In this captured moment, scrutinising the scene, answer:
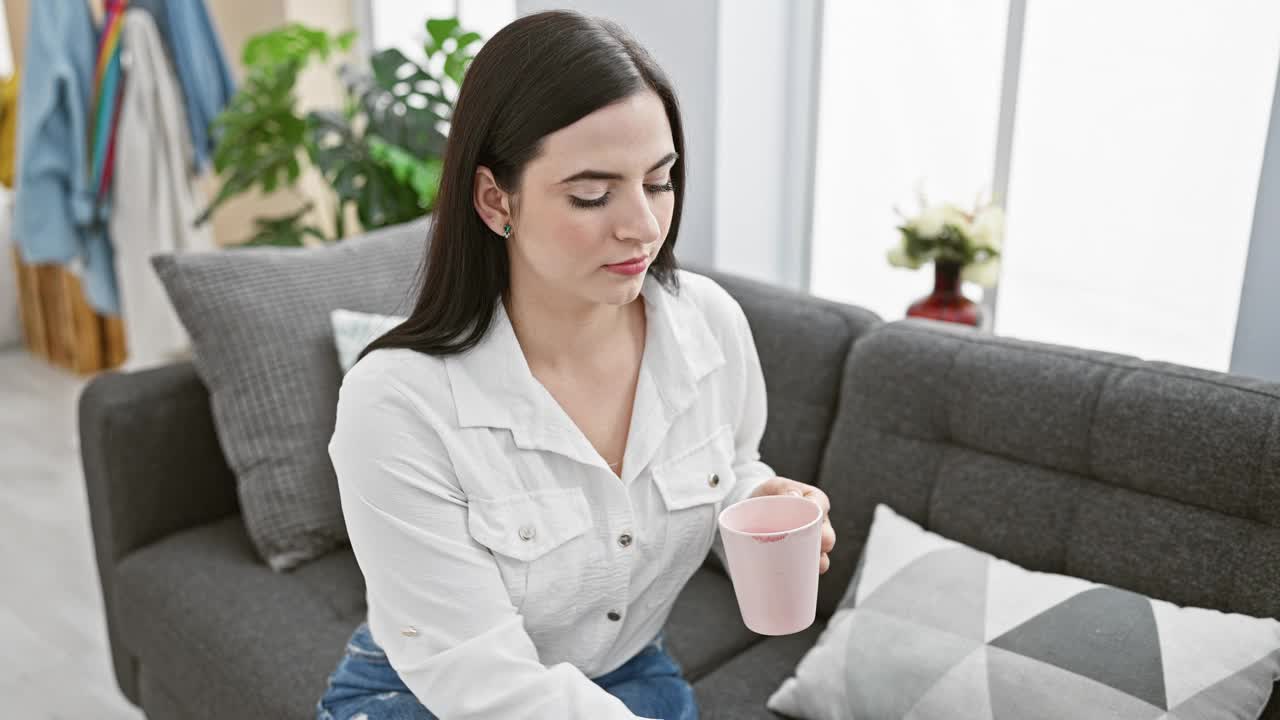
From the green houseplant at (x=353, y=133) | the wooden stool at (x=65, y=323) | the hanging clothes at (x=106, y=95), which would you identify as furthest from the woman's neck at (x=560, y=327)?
the wooden stool at (x=65, y=323)

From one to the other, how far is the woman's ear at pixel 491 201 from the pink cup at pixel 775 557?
0.39 meters

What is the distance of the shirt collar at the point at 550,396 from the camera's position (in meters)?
1.26

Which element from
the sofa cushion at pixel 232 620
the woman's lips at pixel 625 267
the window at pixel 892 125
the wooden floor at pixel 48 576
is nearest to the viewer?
the woman's lips at pixel 625 267

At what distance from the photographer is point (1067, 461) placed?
1.58 metres

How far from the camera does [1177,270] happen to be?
2.01 metres

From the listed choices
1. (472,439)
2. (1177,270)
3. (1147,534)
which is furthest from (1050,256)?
(472,439)

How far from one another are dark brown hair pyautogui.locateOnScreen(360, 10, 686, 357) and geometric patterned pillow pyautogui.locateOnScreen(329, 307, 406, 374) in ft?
2.28

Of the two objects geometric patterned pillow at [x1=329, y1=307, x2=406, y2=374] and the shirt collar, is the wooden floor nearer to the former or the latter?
geometric patterned pillow at [x1=329, y1=307, x2=406, y2=374]

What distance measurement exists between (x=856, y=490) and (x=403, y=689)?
77cm

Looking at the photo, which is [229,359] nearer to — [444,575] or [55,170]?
[444,575]

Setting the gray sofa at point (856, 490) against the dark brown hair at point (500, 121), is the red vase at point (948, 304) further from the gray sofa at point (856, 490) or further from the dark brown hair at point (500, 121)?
the dark brown hair at point (500, 121)

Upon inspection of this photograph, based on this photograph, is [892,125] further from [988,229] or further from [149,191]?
[149,191]

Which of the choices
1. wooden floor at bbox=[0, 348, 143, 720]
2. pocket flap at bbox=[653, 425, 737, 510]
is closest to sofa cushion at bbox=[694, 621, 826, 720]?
pocket flap at bbox=[653, 425, 737, 510]

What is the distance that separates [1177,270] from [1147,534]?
0.70 metres
